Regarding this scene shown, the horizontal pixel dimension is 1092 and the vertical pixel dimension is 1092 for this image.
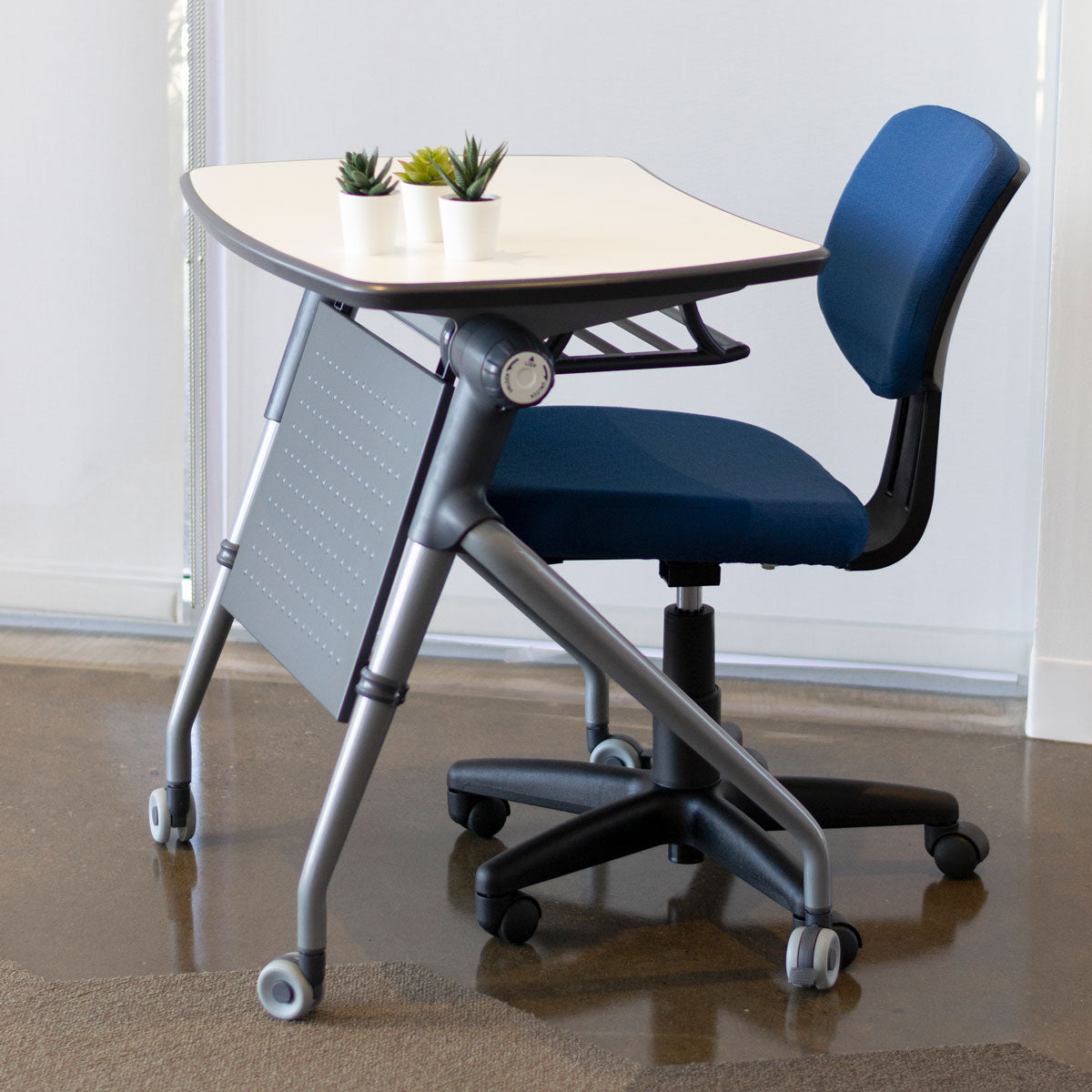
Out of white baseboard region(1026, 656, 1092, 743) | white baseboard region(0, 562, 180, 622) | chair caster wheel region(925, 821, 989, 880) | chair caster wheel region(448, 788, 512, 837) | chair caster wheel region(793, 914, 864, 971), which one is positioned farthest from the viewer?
white baseboard region(0, 562, 180, 622)

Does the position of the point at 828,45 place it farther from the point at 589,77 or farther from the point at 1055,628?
the point at 1055,628

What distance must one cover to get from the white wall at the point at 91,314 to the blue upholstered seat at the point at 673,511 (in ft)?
4.24

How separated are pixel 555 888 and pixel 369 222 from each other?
37.1 inches

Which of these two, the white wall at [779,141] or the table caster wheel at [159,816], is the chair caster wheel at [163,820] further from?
the white wall at [779,141]

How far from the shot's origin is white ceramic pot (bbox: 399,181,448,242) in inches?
64.2

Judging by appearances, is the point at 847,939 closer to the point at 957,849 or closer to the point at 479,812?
the point at 957,849

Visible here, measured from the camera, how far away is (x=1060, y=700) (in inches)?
101

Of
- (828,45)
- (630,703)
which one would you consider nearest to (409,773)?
(630,703)

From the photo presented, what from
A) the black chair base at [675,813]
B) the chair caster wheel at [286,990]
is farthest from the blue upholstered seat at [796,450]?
the chair caster wheel at [286,990]

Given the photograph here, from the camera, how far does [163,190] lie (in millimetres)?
2828

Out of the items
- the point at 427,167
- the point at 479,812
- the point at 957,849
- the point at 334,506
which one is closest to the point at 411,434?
the point at 334,506

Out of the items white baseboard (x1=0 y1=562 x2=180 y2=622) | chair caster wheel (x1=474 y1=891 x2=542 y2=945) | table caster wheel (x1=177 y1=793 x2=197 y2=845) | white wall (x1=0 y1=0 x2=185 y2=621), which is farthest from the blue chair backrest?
white baseboard (x1=0 y1=562 x2=180 y2=622)

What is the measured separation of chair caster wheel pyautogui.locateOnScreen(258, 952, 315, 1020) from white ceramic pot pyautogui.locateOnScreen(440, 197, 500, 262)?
0.80 meters

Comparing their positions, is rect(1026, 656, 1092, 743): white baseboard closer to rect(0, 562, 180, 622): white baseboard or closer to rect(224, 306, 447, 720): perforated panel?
rect(224, 306, 447, 720): perforated panel
